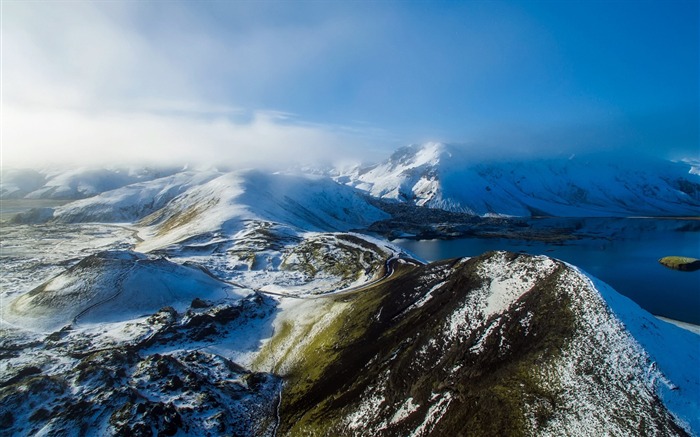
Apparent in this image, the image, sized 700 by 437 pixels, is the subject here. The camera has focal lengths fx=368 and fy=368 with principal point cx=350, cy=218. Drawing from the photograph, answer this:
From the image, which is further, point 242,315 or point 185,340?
point 242,315

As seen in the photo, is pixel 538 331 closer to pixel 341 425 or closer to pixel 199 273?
pixel 341 425

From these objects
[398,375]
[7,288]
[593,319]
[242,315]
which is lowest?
[7,288]

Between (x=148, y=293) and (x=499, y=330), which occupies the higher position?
(x=499, y=330)

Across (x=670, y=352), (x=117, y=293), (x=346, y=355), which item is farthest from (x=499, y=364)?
(x=117, y=293)

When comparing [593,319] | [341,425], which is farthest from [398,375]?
[593,319]

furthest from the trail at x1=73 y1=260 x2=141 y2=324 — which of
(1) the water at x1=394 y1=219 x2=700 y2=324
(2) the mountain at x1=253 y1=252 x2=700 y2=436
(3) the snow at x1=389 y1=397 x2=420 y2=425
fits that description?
(1) the water at x1=394 y1=219 x2=700 y2=324

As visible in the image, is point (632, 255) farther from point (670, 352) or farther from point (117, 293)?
point (117, 293)
